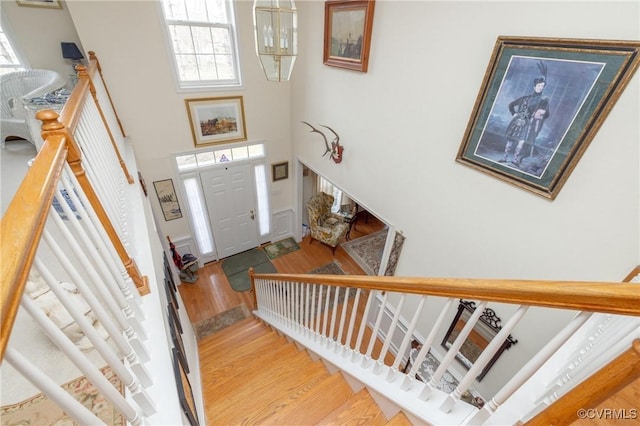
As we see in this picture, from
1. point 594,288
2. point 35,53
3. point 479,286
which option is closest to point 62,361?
point 479,286

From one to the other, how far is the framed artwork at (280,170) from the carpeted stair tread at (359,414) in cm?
426

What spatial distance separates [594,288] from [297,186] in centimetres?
503

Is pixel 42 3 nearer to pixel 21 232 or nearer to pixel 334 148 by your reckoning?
pixel 334 148

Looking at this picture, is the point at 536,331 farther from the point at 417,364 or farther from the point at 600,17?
the point at 600,17

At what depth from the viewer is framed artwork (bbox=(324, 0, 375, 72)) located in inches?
111

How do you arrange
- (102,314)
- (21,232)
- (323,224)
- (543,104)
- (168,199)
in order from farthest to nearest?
(323,224) → (168,199) → (543,104) → (102,314) → (21,232)

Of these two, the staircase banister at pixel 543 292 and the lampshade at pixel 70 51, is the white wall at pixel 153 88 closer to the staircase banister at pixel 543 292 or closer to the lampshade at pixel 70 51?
the lampshade at pixel 70 51

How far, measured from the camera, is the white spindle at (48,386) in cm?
42

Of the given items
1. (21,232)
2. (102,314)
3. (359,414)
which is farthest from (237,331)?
(21,232)

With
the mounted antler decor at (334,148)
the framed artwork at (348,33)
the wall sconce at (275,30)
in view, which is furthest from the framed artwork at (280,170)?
the wall sconce at (275,30)

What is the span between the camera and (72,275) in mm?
676

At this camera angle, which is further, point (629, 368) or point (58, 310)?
point (58, 310)

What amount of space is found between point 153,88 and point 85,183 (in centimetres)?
343

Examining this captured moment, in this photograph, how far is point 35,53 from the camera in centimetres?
353
